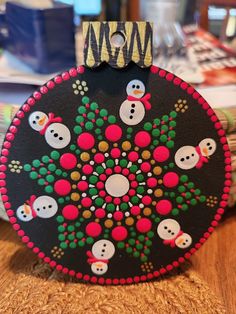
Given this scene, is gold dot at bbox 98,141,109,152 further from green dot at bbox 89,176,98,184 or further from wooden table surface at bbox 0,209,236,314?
wooden table surface at bbox 0,209,236,314

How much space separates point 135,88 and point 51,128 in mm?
111

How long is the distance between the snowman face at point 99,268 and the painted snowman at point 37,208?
0.29ft

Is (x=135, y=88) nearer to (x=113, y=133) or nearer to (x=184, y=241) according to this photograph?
(x=113, y=133)

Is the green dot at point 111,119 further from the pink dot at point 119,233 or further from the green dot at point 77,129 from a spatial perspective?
the pink dot at point 119,233

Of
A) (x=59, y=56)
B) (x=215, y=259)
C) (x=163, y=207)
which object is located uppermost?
(x=59, y=56)

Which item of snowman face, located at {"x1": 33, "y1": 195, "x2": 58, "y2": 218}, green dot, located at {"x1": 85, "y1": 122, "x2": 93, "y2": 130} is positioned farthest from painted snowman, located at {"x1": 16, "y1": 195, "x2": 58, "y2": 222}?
green dot, located at {"x1": 85, "y1": 122, "x2": 93, "y2": 130}

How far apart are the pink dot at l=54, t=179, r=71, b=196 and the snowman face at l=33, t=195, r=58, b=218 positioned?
1 cm

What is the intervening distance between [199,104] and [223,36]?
94 cm

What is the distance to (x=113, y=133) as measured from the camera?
428mm

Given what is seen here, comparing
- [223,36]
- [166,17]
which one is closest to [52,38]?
[166,17]

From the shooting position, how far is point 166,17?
3.61 feet

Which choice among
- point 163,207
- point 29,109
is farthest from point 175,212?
point 29,109

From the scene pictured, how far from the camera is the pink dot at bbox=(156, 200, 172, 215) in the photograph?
453 millimetres

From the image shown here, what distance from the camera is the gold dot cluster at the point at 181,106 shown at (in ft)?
1.39
